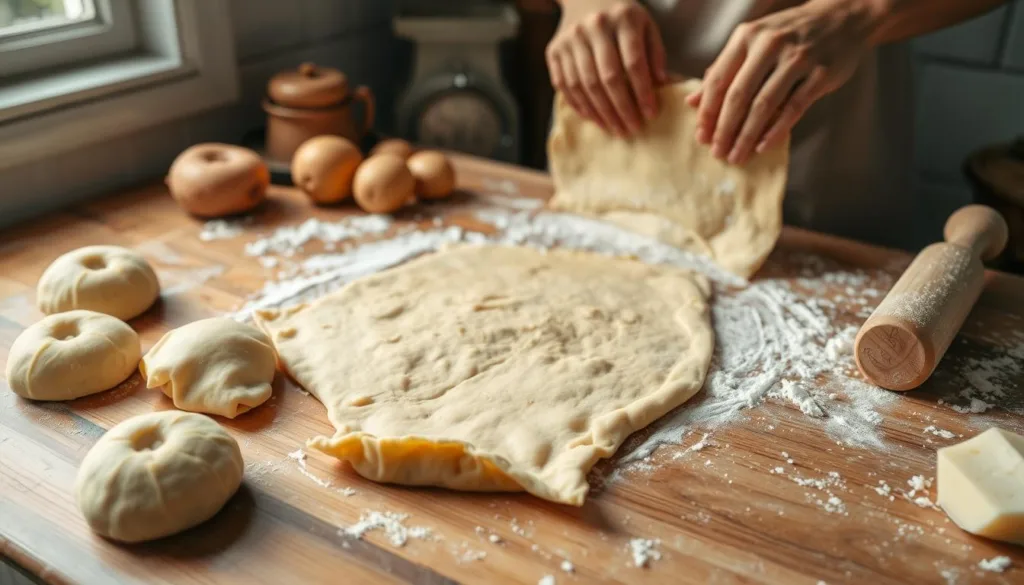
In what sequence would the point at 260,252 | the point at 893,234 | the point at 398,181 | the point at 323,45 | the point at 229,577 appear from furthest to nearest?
the point at 323,45, the point at 893,234, the point at 398,181, the point at 260,252, the point at 229,577

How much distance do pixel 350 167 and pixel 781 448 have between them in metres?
0.98

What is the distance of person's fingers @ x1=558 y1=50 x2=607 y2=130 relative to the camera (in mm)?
1484

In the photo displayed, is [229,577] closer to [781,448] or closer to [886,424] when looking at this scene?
[781,448]

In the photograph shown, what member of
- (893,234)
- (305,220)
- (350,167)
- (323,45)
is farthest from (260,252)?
(893,234)

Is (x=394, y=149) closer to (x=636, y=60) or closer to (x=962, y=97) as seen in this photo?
(x=636, y=60)

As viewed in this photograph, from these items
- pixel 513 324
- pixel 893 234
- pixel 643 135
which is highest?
pixel 643 135

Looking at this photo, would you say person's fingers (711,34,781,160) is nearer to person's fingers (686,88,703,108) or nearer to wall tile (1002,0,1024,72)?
person's fingers (686,88,703,108)

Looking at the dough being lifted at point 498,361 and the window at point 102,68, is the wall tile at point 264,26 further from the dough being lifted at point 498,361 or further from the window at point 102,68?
the dough being lifted at point 498,361

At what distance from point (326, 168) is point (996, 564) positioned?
1.23 metres

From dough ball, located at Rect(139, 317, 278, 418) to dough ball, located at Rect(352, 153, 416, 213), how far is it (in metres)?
0.55

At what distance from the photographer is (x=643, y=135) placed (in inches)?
59.0

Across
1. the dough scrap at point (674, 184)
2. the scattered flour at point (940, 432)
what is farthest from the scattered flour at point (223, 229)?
the scattered flour at point (940, 432)

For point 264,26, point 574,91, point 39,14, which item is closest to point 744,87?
point 574,91

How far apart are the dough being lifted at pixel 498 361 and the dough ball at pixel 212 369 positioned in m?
0.06
